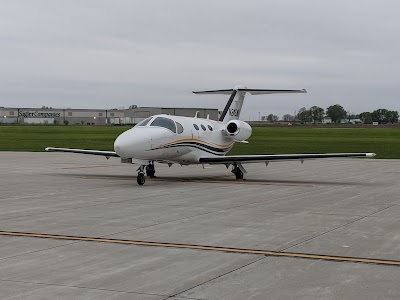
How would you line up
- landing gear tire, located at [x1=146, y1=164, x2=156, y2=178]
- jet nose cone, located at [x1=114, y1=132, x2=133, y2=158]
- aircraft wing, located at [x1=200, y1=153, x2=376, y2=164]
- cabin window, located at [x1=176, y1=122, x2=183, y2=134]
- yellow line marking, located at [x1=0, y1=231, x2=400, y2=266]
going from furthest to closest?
landing gear tire, located at [x1=146, y1=164, x2=156, y2=178] < cabin window, located at [x1=176, y1=122, x2=183, y2=134] < aircraft wing, located at [x1=200, y1=153, x2=376, y2=164] < jet nose cone, located at [x1=114, y1=132, x2=133, y2=158] < yellow line marking, located at [x1=0, y1=231, x2=400, y2=266]

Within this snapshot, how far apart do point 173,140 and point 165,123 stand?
0.68 metres

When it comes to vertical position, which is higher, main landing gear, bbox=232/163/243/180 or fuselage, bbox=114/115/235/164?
fuselage, bbox=114/115/235/164

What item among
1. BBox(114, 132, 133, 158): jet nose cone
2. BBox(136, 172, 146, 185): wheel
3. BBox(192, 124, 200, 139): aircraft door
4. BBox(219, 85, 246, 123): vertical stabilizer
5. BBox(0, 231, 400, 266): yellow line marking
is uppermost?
BBox(219, 85, 246, 123): vertical stabilizer

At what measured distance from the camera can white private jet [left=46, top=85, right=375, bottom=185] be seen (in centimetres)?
2097

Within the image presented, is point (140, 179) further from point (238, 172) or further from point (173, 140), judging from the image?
point (238, 172)

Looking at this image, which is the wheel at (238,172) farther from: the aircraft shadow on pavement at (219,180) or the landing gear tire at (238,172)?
the aircraft shadow on pavement at (219,180)

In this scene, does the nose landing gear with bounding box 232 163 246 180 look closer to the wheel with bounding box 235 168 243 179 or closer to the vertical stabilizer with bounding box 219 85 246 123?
the wheel with bounding box 235 168 243 179

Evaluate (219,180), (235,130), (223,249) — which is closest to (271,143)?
(235,130)

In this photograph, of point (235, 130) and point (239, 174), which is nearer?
point (239, 174)

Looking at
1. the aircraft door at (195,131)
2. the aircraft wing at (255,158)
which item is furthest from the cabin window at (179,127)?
the aircraft wing at (255,158)

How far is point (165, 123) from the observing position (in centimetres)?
2283

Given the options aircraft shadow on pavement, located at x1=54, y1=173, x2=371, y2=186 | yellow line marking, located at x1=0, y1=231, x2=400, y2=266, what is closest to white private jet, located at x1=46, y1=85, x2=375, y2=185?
aircraft shadow on pavement, located at x1=54, y1=173, x2=371, y2=186

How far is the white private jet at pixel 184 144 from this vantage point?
68.8ft

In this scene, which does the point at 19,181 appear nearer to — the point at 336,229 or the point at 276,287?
the point at 336,229
